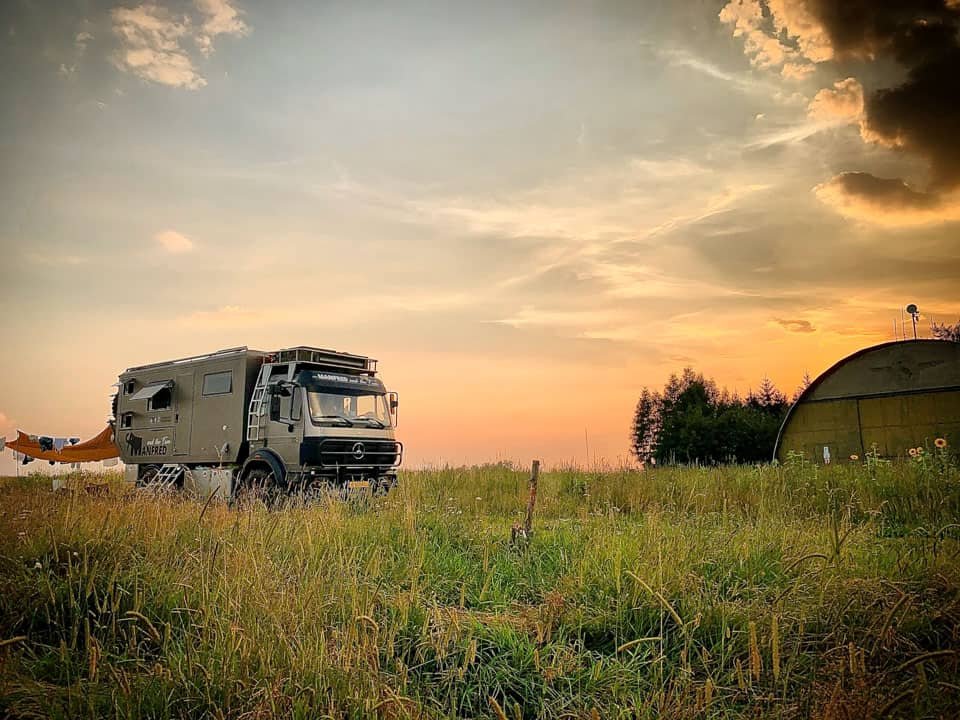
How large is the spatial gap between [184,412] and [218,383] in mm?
1781

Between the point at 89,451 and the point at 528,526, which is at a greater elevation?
the point at 89,451

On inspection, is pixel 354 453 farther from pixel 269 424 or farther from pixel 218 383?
pixel 218 383

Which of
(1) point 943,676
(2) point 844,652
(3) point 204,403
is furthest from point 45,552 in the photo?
(3) point 204,403

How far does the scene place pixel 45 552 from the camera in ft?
22.6

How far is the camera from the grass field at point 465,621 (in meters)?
4.20

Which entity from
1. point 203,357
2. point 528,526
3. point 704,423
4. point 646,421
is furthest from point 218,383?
point 646,421

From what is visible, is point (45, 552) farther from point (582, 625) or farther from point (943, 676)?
point (943, 676)

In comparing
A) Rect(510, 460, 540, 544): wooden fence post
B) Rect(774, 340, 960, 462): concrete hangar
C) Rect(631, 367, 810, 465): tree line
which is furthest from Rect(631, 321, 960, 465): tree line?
Rect(510, 460, 540, 544): wooden fence post

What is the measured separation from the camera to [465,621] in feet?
18.4

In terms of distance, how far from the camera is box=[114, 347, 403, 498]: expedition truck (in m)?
14.8

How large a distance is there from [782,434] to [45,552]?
75.1 ft

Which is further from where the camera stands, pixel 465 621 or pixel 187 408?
pixel 187 408

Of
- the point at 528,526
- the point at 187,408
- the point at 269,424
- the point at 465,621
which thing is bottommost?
the point at 465,621

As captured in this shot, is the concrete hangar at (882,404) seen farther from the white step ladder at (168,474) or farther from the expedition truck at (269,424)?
the white step ladder at (168,474)
